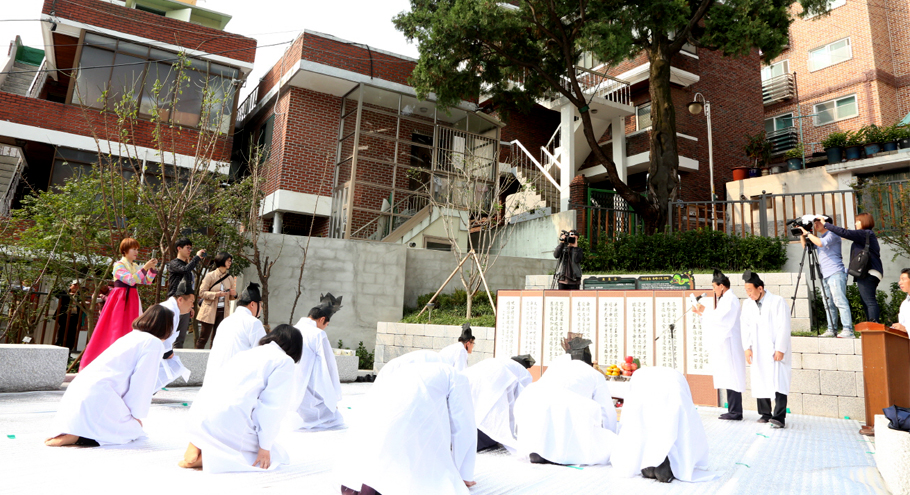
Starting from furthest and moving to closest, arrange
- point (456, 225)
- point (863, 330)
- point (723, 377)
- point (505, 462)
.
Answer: point (456, 225), point (723, 377), point (863, 330), point (505, 462)

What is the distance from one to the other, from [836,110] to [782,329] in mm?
19554

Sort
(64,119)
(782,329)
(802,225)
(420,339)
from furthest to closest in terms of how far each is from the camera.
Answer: (64,119), (420,339), (802,225), (782,329)

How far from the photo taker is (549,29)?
38.8 ft

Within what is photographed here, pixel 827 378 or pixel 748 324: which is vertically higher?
pixel 748 324

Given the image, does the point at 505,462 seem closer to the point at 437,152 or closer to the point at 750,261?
the point at 750,261

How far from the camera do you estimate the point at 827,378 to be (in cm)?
686

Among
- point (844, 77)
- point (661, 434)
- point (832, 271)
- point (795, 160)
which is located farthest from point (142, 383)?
point (844, 77)

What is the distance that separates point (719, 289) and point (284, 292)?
Answer: 744 centimetres

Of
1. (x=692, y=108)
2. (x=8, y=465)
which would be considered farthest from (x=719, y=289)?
(x=692, y=108)

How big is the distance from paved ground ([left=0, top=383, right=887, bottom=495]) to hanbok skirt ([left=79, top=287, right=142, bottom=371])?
2.06 feet

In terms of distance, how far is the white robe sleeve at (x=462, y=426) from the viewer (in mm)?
3012

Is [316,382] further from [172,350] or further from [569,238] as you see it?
[569,238]

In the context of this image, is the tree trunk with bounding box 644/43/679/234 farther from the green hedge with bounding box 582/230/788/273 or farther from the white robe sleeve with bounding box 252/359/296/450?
the white robe sleeve with bounding box 252/359/296/450

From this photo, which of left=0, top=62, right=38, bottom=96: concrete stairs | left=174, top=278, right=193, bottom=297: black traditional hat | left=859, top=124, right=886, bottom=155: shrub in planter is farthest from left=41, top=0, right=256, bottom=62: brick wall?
left=859, top=124, right=886, bottom=155: shrub in planter
